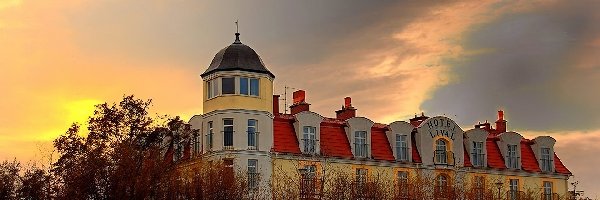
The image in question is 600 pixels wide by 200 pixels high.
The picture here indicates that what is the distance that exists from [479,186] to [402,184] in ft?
30.4

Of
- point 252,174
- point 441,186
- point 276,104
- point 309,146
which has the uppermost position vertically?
point 276,104

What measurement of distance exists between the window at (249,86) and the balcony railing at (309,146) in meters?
5.33

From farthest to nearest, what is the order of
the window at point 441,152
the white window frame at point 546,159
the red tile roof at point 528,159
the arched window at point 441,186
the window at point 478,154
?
the white window frame at point 546,159
the red tile roof at point 528,159
the window at point 478,154
the window at point 441,152
the arched window at point 441,186

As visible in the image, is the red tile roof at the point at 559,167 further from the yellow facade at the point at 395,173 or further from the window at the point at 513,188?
the window at the point at 513,188

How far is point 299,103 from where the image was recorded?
87.1 m

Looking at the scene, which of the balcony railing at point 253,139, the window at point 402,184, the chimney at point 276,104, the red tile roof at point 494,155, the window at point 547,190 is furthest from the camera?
the window at point 547,190

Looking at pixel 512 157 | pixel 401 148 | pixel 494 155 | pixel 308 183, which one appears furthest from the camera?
pixel 512 157

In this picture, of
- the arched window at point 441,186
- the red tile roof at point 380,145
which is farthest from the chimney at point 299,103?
the arched window at point 441,186

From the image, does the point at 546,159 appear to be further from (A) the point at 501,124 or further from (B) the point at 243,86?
(B) the point at 243,86

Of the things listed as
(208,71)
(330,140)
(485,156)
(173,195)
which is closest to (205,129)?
(208,71)

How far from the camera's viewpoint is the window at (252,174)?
78250 millimetres

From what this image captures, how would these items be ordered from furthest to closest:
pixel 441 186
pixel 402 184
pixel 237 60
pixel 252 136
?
pixel 402 184 < pixel 441 186 < pixel 252 136 < pixel 237 60

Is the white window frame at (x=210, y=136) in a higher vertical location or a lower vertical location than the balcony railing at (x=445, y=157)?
higher

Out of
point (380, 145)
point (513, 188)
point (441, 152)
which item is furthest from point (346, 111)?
point (513, 188)
